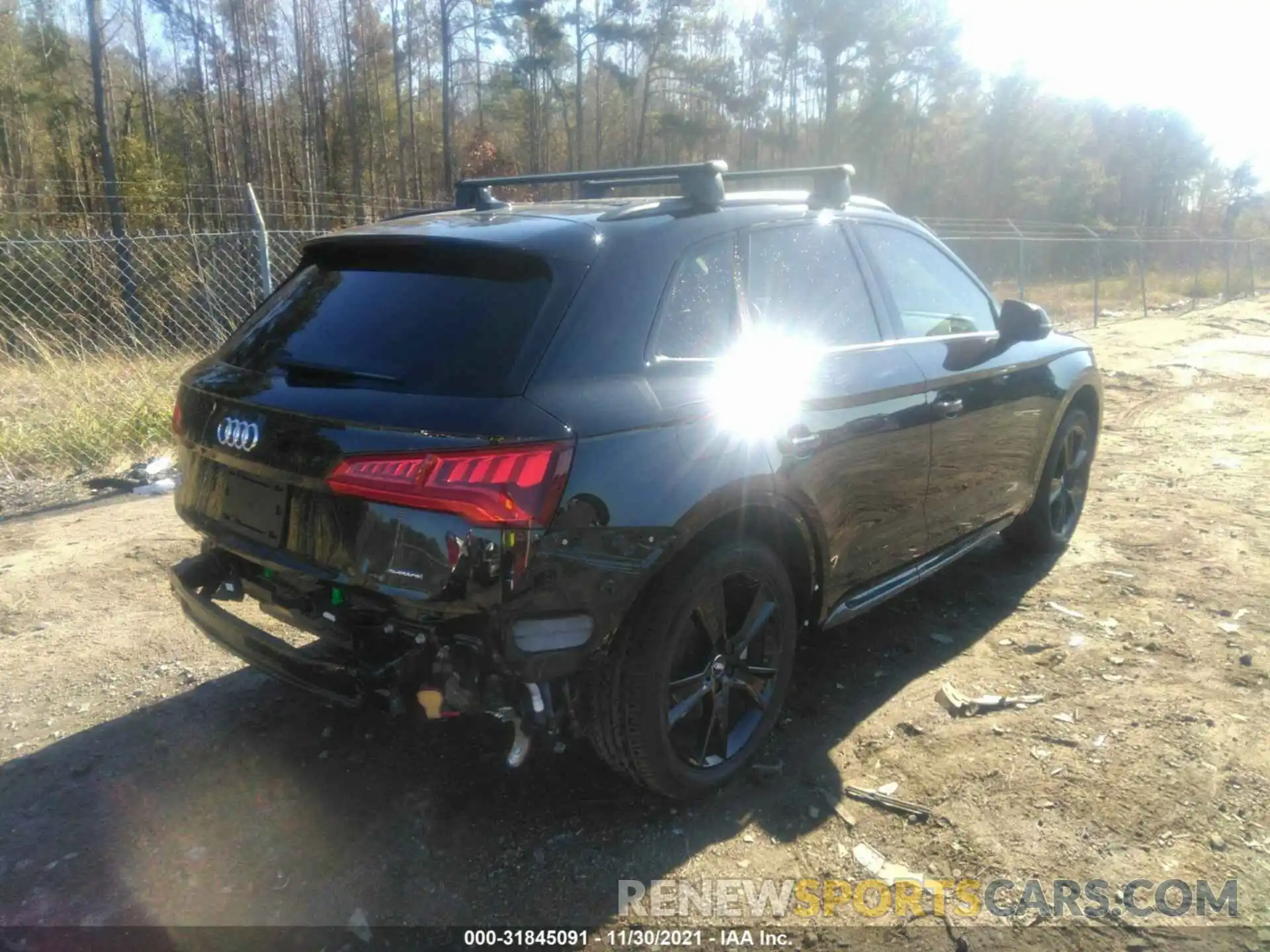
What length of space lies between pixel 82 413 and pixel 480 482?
19.3 ft

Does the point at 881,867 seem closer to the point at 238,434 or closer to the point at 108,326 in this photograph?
the point at 238,434

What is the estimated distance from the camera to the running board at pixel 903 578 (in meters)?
3.47

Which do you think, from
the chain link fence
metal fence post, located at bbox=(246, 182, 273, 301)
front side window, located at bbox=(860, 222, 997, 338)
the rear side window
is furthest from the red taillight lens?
metal fence post, located at bbox=(246, 182, 273, 301)

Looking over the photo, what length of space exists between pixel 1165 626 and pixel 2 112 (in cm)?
2727

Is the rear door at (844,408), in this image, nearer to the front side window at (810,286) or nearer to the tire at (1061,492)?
the front side window at (810,286)

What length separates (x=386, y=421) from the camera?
7.79ft

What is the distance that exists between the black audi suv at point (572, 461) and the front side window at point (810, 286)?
1 cm

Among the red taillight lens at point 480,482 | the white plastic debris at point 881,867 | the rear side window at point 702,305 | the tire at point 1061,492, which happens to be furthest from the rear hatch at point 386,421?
the tire at point 1061,492

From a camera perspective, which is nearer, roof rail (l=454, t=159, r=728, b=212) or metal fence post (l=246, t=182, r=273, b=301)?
roof rail (l=454, t=159, r=728, b=212)

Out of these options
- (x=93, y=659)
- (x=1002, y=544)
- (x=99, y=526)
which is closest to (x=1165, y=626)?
(x=1002, y=544)

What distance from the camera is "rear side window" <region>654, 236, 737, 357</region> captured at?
2809 millimetres

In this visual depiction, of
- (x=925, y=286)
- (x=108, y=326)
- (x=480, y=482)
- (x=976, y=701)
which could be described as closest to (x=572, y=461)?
(x=480, y=482)

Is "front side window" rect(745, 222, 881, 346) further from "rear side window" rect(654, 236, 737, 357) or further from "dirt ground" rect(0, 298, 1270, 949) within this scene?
"dirt ground" rect(0, 298, 1270, 949)

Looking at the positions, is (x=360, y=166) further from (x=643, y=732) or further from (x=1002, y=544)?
(x=643, y=732)
